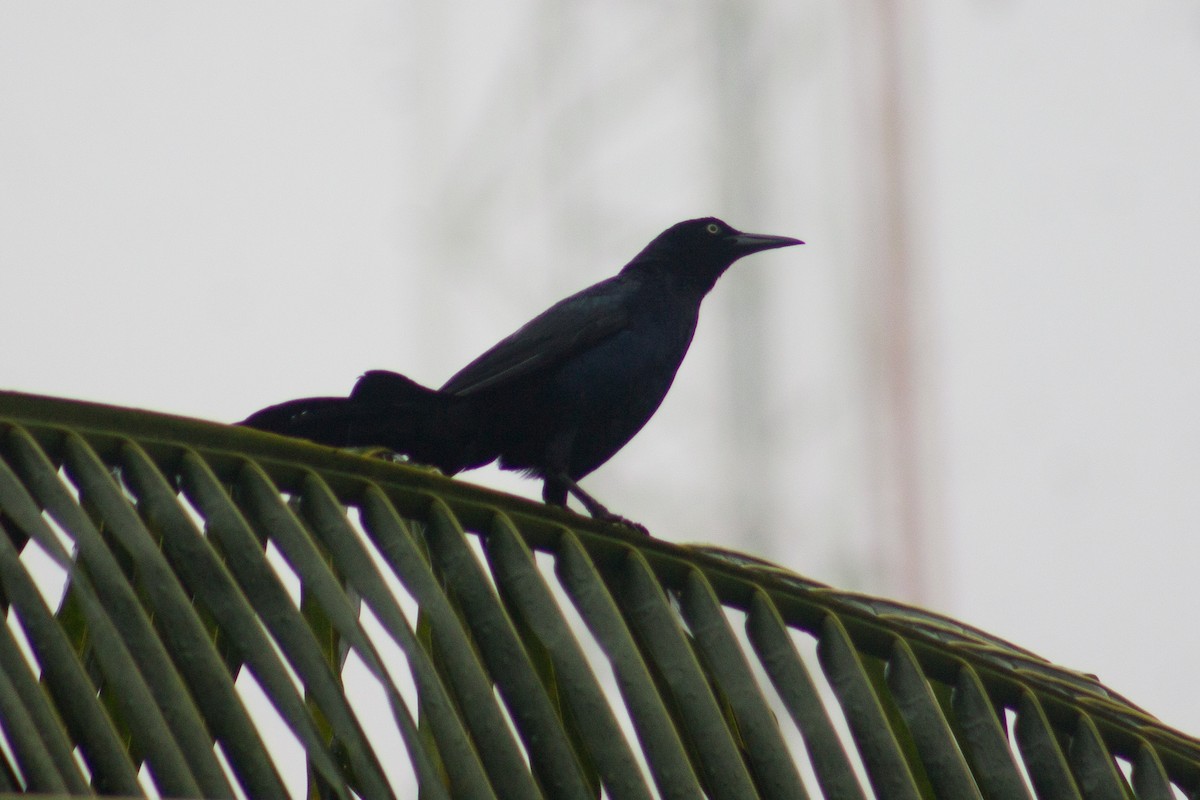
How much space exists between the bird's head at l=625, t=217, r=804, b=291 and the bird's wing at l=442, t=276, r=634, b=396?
456 mm

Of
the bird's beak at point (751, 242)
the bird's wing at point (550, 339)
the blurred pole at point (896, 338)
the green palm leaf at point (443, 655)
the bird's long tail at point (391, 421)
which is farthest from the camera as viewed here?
the blurred pole at point (896, 338)

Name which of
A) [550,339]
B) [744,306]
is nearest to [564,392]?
[550,339]

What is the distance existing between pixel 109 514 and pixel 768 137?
12469 mm

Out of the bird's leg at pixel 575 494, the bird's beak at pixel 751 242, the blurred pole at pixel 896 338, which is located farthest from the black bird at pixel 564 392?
the blurred pole at pixel 896 338

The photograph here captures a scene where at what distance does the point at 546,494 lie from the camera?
453 cm

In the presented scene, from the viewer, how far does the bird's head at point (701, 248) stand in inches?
208

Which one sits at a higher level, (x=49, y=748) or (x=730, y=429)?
(x=730, y=429)

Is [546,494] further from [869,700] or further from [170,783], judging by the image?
[170,783]

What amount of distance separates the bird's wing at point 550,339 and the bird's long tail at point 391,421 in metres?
0.11

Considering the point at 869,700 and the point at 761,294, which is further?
the point at 761,294

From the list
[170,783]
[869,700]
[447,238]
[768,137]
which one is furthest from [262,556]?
[768,137]

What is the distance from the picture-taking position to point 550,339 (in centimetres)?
452

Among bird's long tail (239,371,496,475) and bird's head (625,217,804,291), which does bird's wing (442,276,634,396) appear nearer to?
bird's long tail (239,371,496,475)

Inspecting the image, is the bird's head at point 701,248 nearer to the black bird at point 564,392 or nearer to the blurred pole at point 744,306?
the black bird at point 564,392
